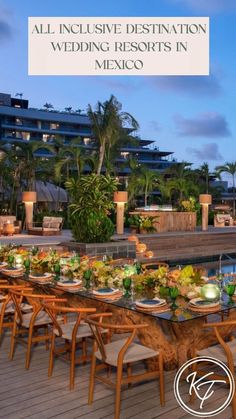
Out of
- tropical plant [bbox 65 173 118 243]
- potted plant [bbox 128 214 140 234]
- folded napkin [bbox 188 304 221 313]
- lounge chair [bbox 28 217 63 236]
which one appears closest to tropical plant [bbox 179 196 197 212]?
potted plant [bbox 128 214 140 234]

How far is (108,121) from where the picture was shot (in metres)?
22.1

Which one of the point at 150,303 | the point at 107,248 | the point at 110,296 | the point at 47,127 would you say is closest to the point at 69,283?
the point at 110,296

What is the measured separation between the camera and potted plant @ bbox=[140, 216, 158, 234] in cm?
1591

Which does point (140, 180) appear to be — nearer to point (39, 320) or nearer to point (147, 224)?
point (147, 224)

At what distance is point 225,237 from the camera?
1702 centimetres

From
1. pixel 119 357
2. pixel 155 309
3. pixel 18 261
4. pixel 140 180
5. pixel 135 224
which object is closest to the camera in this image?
pixel 119 357

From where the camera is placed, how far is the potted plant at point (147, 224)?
52.2 ft

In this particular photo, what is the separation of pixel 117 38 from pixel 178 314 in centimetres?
466

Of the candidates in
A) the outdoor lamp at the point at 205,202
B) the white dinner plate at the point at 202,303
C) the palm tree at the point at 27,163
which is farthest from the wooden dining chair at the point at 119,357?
the palm tree at the point at 27,163

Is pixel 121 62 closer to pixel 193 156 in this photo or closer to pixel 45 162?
pixel 45 162

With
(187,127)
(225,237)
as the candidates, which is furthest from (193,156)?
(225,237)

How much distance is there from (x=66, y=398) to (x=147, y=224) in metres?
12.5

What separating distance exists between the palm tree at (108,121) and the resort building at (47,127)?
105ft

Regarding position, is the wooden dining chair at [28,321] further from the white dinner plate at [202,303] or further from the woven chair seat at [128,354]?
the white dinner plate at [202,303]
